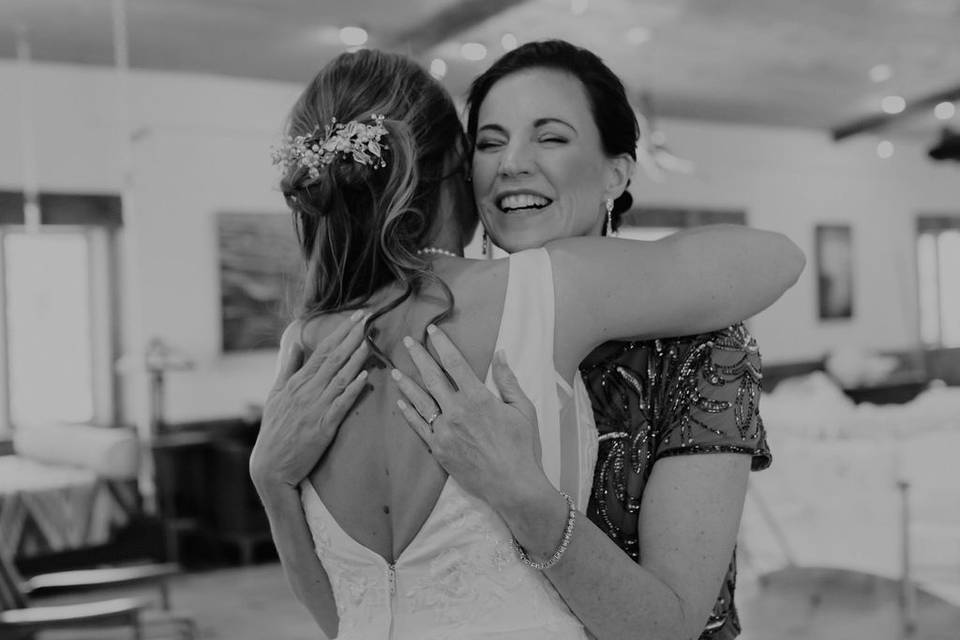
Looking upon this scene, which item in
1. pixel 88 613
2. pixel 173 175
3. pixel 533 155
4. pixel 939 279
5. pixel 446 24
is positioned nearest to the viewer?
pixel 533 155

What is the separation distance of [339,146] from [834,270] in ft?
39.8

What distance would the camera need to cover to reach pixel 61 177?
7910mm

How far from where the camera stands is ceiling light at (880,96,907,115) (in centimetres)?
1152

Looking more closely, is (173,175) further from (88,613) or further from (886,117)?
(886,117)

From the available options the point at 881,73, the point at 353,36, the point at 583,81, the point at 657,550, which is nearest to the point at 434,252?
the point at 583,81

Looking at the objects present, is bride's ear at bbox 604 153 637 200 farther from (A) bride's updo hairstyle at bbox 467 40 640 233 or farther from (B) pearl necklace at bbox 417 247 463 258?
(B) pearl necklace at bbox 417 247 463 258

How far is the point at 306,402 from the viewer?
1.46m

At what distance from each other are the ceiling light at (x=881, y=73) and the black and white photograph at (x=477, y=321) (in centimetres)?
5

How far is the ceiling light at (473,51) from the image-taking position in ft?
26.9

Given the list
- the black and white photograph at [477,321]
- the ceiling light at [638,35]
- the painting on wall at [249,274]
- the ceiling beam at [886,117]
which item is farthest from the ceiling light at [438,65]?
the ceiling beam at [886,117]

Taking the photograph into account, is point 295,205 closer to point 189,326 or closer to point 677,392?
point 677,392

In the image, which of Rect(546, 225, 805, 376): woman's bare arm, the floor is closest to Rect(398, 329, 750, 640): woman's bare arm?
Rect(546, 225, 805, 376): woman's bare arm

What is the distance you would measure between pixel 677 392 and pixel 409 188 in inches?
17.4

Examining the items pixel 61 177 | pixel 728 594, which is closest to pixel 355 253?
pixel 728 594
